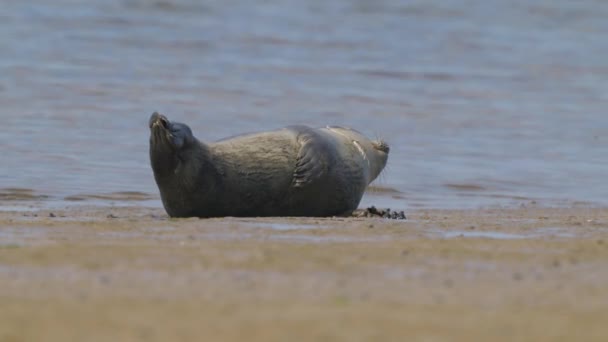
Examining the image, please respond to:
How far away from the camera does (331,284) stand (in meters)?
5.73

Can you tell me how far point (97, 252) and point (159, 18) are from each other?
20147mm

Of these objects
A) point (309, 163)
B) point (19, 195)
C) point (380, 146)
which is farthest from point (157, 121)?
point (380, 146)

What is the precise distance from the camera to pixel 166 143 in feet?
28.9

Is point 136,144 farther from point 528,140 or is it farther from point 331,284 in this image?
point 331,284

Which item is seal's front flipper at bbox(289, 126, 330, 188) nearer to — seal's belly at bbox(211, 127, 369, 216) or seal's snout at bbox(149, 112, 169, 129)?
seal's belly at bbox(211, 127, 369, 216)

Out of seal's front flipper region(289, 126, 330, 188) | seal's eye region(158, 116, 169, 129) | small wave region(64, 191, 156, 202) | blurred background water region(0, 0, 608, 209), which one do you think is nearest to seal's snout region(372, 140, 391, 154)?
blurred background water region(0, 0, 608, 209)

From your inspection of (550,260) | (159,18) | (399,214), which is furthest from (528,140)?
(159,18)

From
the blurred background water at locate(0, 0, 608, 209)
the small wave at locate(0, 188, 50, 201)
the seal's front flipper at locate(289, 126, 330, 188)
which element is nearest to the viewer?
the seal's front flipper at locate(289, 126, 330, 188)

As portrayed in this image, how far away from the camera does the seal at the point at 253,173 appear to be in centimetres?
891

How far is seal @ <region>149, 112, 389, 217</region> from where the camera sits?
29.2 feet

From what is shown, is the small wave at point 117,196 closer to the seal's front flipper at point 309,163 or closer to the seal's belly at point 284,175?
the seal's belly at point 284,175

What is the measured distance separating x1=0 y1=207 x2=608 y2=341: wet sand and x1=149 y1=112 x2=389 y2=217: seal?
0.64 metres

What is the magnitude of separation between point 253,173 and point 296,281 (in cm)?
332

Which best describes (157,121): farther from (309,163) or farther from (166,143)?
(309,163)
